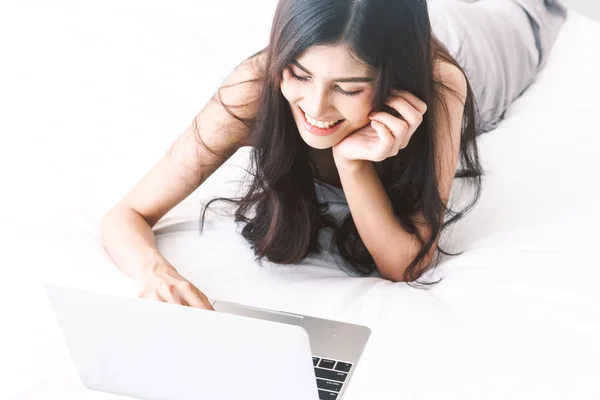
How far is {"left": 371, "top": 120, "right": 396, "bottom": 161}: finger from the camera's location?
115 centimetres

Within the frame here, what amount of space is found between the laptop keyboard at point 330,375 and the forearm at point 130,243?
0.32 meters

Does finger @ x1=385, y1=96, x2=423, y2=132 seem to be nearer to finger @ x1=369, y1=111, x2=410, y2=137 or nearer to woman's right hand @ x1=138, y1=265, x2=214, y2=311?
finger @ x1=369, y1=111, x2=410, y2=137

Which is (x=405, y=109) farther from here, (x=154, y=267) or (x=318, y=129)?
(x=154, y=267)

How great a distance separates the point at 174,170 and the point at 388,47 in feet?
1.55

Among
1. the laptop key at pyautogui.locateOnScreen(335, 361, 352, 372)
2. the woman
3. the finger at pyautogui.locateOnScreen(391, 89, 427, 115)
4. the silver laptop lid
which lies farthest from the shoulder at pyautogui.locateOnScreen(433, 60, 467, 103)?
the silver laptop lid

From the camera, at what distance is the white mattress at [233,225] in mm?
1043

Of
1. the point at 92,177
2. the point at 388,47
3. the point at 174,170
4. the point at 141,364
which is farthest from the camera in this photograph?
the point at 92,177

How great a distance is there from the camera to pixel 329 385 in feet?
3.20

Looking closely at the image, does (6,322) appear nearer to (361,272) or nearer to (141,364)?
(141,364)

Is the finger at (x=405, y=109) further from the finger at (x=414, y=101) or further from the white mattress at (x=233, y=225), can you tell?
the white mattress at (x=233, y=225)

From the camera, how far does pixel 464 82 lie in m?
1.36

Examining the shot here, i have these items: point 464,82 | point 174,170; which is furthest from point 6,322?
point 464,82

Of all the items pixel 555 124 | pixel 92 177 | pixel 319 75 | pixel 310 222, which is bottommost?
pixel 555 124

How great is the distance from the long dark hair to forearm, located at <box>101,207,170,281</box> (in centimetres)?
17
